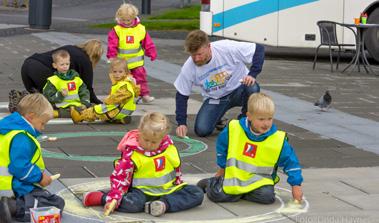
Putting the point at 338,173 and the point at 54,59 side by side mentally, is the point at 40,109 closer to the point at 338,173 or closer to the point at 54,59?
the point at 338,173

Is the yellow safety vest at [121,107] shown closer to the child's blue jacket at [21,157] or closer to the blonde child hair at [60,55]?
the blonde child hair at [60,55]

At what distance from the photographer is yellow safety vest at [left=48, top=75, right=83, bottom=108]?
11.2 meters

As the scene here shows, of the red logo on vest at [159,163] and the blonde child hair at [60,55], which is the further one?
the blonde child hair at [60,55]

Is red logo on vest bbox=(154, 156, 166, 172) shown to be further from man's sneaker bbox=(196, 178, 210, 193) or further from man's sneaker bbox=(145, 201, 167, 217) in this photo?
man's sneaker bbox=(196, 178, 210, 193)

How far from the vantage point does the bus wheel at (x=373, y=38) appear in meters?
18.9

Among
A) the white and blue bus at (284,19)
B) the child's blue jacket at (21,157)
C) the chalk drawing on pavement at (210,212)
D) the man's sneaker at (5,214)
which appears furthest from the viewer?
the white and blue bus at (284,19)

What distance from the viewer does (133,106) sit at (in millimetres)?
11031

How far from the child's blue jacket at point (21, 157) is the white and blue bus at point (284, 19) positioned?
43.4 feet

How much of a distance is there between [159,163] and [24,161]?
103cm

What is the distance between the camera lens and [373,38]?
1892cm

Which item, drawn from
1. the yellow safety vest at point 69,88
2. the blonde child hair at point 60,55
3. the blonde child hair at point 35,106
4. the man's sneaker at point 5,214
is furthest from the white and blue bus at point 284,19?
the man's sneaker at point 5,214

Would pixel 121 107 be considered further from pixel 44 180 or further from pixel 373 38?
pixel 373 38

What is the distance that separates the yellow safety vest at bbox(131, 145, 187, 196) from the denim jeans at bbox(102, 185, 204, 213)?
0.04 meters

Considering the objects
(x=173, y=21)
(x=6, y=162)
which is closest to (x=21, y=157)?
(x=6, y=162)
